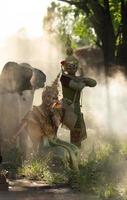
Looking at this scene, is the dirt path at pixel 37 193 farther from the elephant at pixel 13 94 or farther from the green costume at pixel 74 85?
the green costume at pixel 74 85

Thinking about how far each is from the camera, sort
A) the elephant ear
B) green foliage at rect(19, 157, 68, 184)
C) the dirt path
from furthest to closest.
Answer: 1. the elephant ear
2. green foliage at rect(19, 157, 68, 184)
3. the dirt path

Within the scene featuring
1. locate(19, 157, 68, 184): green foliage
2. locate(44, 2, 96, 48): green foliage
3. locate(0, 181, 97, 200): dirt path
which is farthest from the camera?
locate(44, 2, 96, 48): green foliage

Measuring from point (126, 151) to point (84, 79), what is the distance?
6.61 ft

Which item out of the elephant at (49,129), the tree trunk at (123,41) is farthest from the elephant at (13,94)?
the tree trunk at (123,41)

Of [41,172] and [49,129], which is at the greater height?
[49,129]

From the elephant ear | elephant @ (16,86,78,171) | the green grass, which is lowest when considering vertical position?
the green grass

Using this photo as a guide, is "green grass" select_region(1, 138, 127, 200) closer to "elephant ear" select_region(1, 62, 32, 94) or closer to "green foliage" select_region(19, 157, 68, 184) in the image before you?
"green foliage" select_region(19, 157, 68, 184)

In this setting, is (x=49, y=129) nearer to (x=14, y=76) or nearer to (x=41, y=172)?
(x=41, y=172)

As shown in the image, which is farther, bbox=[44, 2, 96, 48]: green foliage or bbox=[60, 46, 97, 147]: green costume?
bbox=[44, 2, 96, 48]: green foliage

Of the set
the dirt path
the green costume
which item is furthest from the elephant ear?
the dirt path

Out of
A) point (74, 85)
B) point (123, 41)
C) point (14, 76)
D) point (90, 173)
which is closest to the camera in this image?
point (90, 173)

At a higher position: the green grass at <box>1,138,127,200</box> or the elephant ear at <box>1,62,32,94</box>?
the elephant ear at <box>1,62,32,94</box>

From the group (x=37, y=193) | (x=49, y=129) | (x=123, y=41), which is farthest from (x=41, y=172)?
(x=123, y=41)

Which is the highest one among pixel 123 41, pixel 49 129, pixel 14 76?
pixel 14 76
